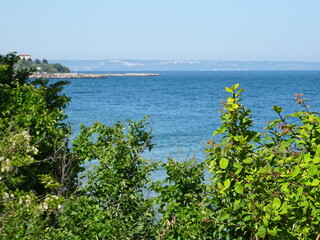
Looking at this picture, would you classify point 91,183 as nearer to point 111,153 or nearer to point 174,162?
point 111,153

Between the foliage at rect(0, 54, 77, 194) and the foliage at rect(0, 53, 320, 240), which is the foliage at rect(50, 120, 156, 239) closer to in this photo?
the foliage at rect(0, 53, 320, 240)

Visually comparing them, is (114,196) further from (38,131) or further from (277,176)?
(38,131)

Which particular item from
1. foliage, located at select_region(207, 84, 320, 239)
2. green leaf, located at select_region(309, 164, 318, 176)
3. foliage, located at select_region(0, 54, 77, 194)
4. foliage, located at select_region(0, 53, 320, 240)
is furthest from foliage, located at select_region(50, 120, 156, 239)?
green leaf, located at select_region(309, 164, 318, 176)

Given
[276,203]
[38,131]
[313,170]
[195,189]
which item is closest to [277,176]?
[276,203]

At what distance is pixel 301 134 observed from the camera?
17.0ft

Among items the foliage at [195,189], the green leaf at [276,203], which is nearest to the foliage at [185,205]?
the foliage at [195,189]

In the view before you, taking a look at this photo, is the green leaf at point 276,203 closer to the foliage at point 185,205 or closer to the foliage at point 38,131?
the foliage at point 185,205

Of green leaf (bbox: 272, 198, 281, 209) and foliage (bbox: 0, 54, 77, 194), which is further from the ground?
green leaf (bbox: 272, 198, 281, 209)

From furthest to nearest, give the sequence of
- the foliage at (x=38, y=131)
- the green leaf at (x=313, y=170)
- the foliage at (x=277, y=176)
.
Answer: the foliage at (x=38, y=131) → the foliage at (x=277, y=176) → the green leaf at (x=313, y=170)

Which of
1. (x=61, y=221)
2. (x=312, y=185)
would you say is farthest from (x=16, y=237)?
(x=312, y=185)

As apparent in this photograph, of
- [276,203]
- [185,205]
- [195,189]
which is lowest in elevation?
[185,205]

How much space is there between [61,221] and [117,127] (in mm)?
2267

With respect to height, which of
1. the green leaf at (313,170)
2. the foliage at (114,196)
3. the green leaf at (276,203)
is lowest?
the foliage at (114,196)

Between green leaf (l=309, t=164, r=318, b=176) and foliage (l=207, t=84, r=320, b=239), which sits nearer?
green leaf (l=309, t=164, r=318, b=176)
